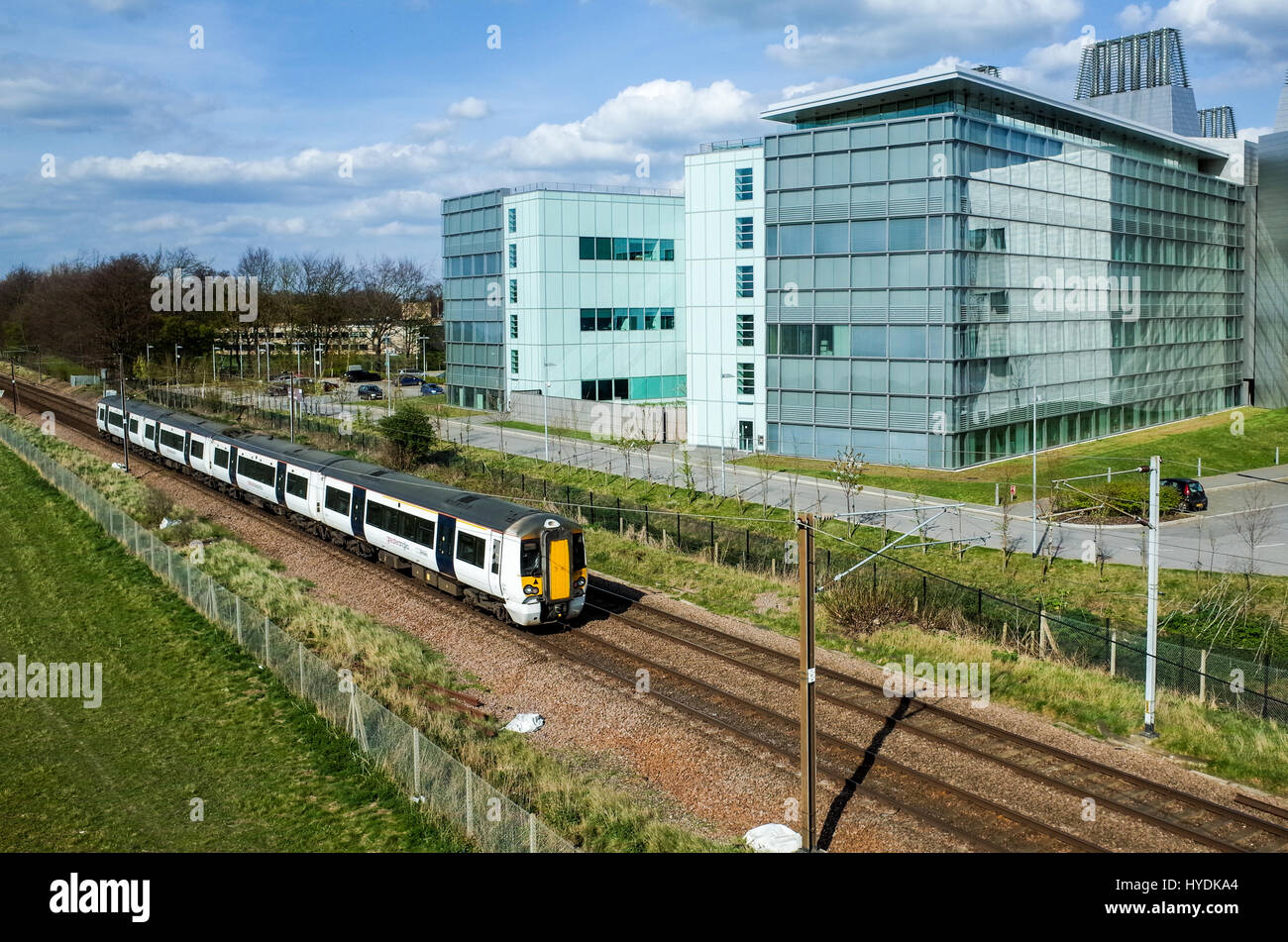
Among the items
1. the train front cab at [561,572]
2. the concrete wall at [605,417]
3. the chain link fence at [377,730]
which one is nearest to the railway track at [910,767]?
the train front cab at [561,572]

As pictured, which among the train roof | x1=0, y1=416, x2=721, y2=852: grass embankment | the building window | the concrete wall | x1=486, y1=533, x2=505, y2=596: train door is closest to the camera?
x1=0, y1=416, x2=721, y2=852: grass embankment

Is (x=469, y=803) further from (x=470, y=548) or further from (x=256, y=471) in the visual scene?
(x=256, y=471)

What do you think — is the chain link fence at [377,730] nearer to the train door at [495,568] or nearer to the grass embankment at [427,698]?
the grass embankment at [427,698]

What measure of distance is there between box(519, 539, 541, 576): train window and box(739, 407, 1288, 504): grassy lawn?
23.3 metres

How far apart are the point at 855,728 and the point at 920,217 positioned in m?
34.2

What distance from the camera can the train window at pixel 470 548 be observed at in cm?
2559

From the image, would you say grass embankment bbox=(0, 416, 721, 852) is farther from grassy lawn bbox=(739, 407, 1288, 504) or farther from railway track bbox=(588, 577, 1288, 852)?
grassy lawn bbox=(739, 407, 1288, 504)

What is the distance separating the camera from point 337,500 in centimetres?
3397

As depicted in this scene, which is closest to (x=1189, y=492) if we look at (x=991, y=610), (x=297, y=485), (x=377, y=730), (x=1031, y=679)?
(x=991, y=610)

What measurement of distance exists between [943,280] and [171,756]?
129 ft

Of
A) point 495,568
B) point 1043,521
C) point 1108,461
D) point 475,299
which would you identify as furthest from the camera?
point 475,299

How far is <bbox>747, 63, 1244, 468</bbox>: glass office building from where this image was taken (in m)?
48.3

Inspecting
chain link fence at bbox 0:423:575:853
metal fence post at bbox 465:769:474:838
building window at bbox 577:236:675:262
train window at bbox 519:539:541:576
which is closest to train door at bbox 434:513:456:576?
train window at bbox 519:539:541:576
